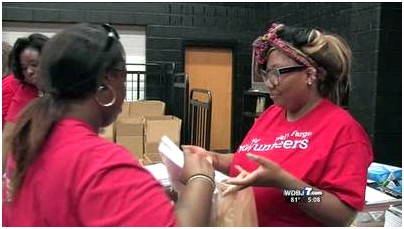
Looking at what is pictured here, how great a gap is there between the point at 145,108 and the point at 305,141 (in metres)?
3.47

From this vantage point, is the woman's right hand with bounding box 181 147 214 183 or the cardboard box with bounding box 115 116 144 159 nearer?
the woman's right hand with bounding box 181 147 214 183

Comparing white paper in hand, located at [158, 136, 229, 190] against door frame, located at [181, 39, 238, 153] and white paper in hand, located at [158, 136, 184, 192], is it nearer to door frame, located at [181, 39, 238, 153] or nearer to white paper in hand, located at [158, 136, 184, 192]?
white paper in hand, located at [158, 136, 184, 192]

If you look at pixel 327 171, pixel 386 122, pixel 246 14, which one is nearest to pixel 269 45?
pixel 327 171

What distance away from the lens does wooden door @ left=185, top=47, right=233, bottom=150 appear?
6.38m

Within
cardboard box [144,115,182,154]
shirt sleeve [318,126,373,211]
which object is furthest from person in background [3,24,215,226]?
cardboard box [144,115,182,154]

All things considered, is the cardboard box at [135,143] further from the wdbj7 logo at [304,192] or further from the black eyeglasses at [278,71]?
the wdbj7 logo at [304,192]

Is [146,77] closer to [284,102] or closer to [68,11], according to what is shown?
[68,11]

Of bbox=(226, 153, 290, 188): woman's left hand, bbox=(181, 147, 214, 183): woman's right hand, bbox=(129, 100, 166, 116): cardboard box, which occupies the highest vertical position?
bbox=(181, 147, 214, 183): woman's right hand

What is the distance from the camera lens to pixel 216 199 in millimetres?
1214

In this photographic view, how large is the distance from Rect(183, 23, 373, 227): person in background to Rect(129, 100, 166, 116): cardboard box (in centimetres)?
315

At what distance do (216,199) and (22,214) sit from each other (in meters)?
0.54

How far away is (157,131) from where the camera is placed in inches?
151

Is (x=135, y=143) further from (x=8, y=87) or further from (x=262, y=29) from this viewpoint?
(x=262, y=29)

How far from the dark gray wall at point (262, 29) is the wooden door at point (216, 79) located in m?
0.12
